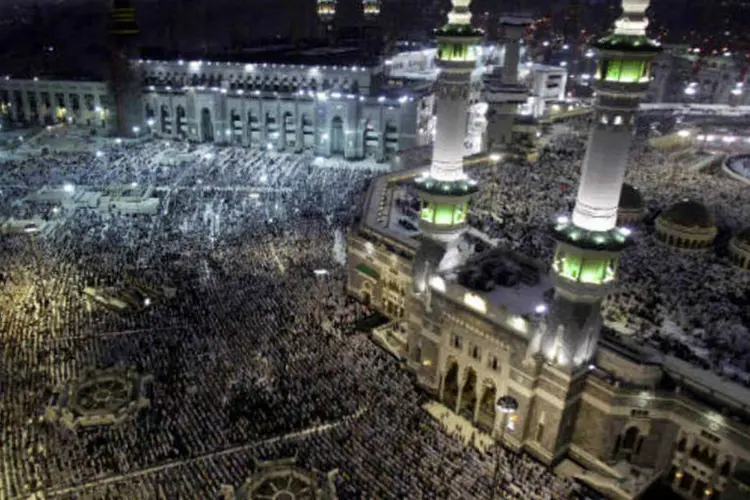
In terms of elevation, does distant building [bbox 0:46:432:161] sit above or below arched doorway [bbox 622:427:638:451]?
above

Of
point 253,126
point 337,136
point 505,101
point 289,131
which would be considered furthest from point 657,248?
point 253,126

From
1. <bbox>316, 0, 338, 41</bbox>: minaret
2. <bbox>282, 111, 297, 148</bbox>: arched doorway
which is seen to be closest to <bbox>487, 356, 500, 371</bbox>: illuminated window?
<bbox>282, 111, 297, 148</bbox>: arched doorway

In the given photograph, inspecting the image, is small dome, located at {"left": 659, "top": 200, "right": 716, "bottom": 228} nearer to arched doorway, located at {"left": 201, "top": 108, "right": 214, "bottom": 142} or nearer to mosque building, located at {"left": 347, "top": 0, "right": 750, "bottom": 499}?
mosque building, located at {"left": 347, "top": 0, "right": 750, "bottom": 499}

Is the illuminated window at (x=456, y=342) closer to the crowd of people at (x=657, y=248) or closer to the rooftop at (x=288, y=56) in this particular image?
the crowd of people at (x=657, y=248)

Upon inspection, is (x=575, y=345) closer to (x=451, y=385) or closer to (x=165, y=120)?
(x=451, y=385)

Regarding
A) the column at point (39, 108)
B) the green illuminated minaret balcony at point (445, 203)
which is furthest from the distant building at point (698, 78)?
the column at point (39, 108)

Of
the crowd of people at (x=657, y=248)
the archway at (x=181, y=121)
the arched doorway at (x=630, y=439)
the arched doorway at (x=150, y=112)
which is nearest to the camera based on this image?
the arched doorway at (x=630, y=439)
